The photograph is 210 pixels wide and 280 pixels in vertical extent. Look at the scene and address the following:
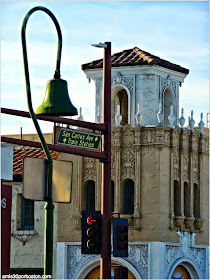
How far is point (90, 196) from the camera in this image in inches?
1457

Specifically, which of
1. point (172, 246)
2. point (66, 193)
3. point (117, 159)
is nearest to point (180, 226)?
point (172, 246)

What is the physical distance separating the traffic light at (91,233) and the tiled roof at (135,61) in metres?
15.9

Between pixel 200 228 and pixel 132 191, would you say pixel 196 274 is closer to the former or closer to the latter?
pixel 200 228

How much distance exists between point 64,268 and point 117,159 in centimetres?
462

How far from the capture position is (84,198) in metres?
36.9

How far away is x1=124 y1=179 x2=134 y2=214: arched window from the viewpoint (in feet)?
119

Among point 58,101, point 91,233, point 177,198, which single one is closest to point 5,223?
point 91,233

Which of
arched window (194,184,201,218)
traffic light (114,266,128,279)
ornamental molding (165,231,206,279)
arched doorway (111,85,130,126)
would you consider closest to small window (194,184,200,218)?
arched window (194,184,201,218)

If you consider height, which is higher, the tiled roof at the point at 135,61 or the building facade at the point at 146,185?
the tiled roof at the point at 135,61

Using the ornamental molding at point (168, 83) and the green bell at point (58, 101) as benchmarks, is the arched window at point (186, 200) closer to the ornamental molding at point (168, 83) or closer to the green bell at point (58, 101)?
the ornamental molding at point (168, 83)

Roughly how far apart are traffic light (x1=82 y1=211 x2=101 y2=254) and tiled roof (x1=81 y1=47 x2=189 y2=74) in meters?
15.9

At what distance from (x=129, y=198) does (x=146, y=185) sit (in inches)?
41.0

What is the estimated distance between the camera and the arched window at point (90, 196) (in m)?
36.9

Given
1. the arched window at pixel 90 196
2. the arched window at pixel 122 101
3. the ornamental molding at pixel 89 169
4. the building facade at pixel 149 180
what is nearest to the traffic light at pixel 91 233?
the building facade at pixel 149 180
